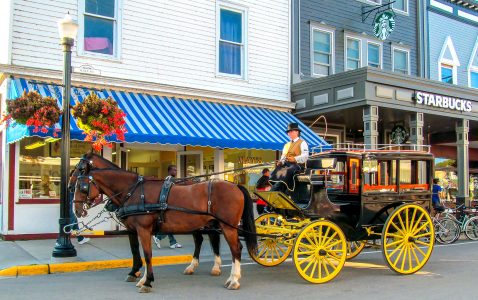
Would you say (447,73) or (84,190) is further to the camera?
(447,73)

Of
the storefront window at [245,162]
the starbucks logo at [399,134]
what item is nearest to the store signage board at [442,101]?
the starbucks logo at [399,134]

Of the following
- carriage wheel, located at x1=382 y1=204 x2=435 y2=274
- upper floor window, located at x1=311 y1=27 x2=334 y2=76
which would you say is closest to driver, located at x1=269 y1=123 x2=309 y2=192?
carriage wheel, located at x1=382 y1=204 x2=435 y2=274

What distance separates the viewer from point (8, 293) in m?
6.92

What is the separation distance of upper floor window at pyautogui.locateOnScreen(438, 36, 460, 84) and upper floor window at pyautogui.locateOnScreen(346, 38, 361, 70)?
4167 mm

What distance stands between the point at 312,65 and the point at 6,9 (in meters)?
9.67

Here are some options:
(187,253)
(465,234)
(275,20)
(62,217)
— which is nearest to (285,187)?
(187,253)

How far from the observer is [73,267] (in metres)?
8.86

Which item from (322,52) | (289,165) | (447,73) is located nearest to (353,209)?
(289,165)

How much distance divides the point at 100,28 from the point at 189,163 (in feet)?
15.5

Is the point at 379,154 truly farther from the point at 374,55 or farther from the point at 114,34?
the point at 374,55

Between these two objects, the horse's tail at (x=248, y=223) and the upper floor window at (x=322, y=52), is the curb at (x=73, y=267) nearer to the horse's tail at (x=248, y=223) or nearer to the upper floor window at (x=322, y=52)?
the horse's tail at (x=248, y=223)

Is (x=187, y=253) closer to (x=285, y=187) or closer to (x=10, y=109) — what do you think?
(x=285, y=187)

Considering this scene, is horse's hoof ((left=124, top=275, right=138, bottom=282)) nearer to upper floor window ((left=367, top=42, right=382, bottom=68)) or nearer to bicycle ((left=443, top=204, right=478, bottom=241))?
bicycle ((left=443, top=204, right=478, bottom=241))

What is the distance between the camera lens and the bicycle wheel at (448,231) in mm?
13013
